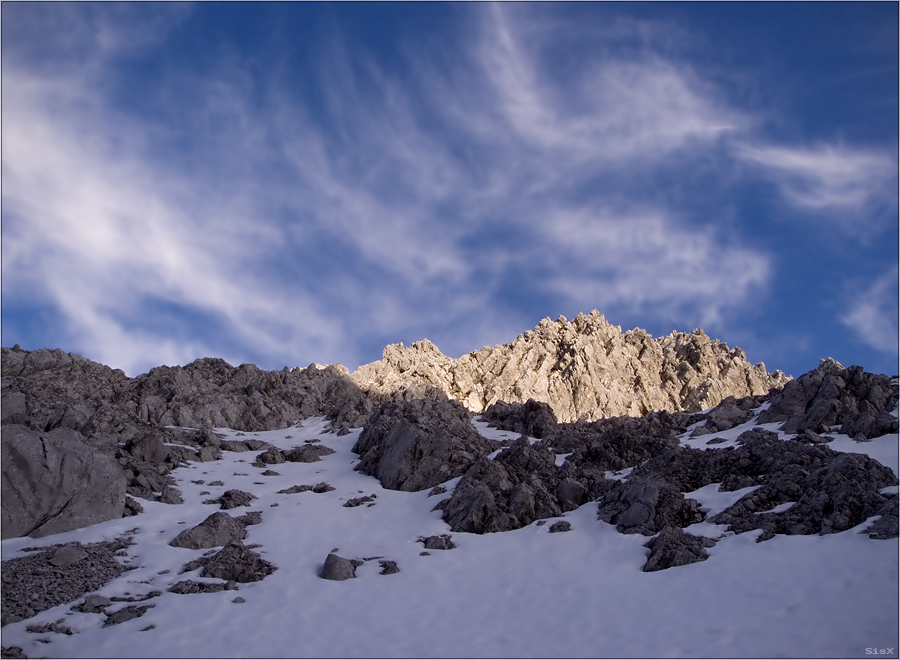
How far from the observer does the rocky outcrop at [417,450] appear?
27680 mm

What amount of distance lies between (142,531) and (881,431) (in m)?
27.7

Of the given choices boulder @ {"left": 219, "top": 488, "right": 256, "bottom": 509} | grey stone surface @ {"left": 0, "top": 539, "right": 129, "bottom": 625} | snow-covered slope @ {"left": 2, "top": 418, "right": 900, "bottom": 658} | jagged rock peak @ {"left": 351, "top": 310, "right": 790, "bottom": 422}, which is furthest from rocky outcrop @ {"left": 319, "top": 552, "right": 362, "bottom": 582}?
jagged rock peak @ {"left": 351, "top": 310, "right": 790, "bottom": 422}

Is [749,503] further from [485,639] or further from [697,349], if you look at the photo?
[697,349]

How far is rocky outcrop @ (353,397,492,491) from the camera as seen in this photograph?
27.7 m

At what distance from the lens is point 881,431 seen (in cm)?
2255

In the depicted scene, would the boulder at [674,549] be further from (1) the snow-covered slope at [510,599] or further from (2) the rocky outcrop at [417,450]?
(2) the rocky outcrop at [417,450]

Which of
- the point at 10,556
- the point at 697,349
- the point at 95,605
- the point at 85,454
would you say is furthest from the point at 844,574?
the point at 697,349

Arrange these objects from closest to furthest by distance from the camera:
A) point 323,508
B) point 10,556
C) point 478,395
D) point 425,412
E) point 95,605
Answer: point 95,605, point 10,556, point 323,508, point 425,412, point 478,395

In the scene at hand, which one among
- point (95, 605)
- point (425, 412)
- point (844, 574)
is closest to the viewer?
point (844, 574)

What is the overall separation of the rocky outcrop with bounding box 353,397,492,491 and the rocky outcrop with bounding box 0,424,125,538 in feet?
38.2

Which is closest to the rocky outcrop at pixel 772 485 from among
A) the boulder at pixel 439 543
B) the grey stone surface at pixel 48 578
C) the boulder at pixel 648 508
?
the boulder at pixel 648 508

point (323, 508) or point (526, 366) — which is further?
point (526, 366)

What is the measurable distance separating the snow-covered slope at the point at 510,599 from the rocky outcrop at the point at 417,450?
6.08m

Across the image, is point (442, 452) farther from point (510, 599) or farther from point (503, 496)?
point (510, 599)
